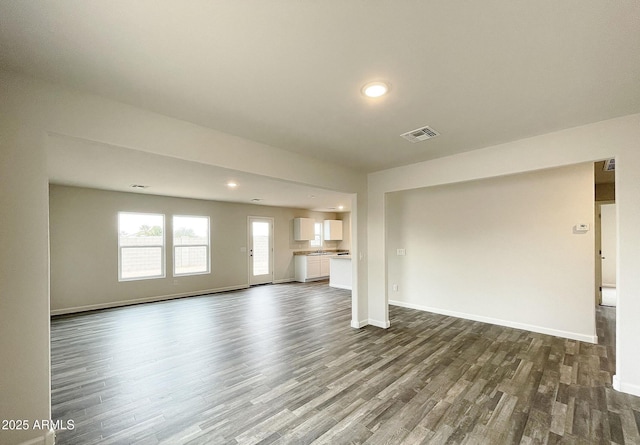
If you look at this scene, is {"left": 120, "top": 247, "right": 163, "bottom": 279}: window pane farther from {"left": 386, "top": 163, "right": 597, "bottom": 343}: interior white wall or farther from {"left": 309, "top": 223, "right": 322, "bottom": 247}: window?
{"left": 386, "top": 163, "right": 597, "bottom": 343}: interior white wall

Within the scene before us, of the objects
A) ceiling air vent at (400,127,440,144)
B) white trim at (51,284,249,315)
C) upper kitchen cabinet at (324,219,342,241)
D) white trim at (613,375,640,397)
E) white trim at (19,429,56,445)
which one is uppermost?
ceiling air vent at (400,127,440,144)

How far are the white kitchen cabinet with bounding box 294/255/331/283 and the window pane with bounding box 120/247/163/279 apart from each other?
4197mm

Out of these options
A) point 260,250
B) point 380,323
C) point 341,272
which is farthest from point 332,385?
point 260,250

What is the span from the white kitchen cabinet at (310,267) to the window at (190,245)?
309 cm

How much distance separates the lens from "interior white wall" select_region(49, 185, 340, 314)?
538cm

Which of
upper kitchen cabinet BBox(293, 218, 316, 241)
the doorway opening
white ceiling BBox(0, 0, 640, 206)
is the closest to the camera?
white ceiling BBox(0, 0, 640, 206)

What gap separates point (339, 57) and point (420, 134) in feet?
5.18

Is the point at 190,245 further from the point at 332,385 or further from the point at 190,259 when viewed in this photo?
the point at 332,385

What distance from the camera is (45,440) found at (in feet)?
6.15

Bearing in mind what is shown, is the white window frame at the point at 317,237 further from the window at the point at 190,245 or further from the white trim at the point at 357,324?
the white trim at the point at 357,324

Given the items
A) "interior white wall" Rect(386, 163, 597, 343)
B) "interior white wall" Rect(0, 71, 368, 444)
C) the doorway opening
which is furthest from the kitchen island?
"interior white wall" Rect(0, 71, 368, 444)

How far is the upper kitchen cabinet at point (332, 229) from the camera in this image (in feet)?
34.6

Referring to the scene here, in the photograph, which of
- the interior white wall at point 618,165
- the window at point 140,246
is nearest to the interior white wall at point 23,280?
the interior white wall at point 618,165

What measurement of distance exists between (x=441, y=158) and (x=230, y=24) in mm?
3221
